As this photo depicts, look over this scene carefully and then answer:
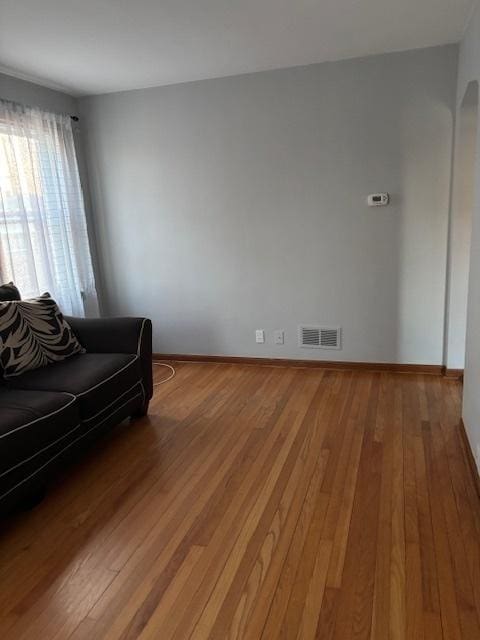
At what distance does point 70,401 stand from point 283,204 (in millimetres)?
2278

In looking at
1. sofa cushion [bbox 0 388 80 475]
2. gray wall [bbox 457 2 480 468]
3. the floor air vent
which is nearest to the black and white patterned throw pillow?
sofa cushion [bbox 0 388 80 475]

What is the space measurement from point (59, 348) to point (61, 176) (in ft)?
5.42

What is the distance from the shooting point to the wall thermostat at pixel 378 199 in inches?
135

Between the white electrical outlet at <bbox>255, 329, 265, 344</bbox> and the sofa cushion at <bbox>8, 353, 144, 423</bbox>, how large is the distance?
4.36 feet

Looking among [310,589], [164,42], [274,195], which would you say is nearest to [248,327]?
[274,195]

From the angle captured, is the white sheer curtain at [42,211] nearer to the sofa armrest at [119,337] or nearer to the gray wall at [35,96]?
the gray wall at [35,96]

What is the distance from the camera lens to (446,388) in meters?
3.33

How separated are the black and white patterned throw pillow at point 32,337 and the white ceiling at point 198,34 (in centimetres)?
156

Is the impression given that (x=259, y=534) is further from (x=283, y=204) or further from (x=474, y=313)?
(x=283, y=204)

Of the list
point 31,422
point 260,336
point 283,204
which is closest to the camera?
point 31,422

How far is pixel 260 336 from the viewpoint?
13.2 feet

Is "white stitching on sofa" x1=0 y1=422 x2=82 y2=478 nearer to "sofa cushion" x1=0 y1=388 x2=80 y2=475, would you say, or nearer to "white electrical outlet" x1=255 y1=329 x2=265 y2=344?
"sofa cushion" x1=0 y1=388 x2=80 y2=475

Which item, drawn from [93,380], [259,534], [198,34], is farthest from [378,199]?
[259,534]

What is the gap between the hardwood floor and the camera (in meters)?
1.54
